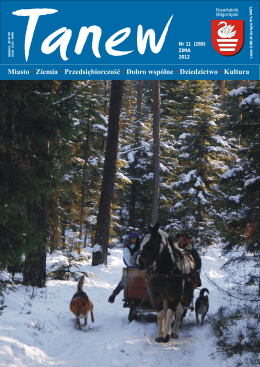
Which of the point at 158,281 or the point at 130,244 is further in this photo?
the point at 130,244

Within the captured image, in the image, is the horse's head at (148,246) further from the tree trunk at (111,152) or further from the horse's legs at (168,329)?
the tree trunk at (111,152)

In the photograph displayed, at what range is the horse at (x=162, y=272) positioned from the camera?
19.7 ft

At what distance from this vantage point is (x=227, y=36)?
736 cm

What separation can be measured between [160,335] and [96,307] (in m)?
3.20

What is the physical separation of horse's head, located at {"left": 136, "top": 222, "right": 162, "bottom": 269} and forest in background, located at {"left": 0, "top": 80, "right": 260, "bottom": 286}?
179cm

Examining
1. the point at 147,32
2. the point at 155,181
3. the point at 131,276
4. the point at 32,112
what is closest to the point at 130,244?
the point at 131,276

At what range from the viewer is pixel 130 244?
821 centimetres

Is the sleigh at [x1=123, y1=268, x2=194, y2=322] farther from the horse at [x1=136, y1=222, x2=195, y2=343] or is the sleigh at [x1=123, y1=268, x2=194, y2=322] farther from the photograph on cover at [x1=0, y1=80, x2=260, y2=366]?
the horse at [x1=136, y1=222, x2=195, y2=343]

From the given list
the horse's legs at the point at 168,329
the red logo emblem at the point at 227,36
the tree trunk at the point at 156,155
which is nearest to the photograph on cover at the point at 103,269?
the horse's legs at the point at 168,329

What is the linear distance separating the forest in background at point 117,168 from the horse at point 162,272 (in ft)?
5.82

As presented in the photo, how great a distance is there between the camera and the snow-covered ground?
5.36m

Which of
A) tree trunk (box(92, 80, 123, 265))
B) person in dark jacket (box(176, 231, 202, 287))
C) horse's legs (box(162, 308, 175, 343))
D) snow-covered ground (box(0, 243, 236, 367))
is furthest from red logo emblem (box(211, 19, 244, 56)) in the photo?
tree trunk (box(92, 80, 123, 265))

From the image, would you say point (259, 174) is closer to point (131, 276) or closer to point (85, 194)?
point (131, 276)

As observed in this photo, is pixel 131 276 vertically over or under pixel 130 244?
under
